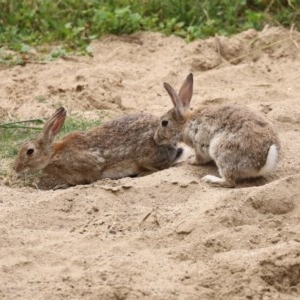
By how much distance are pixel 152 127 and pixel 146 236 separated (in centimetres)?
225

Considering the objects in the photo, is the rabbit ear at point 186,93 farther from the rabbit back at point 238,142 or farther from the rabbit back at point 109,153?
the rabbit back at point 238,142

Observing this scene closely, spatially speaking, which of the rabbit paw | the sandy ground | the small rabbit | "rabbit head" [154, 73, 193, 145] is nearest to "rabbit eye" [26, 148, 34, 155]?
the small rabbit

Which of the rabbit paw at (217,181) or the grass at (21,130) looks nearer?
the rabbit paw at (217,181)

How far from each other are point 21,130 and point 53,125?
2.25 feet

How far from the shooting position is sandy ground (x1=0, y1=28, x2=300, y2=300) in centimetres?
559

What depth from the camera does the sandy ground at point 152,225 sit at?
5.59m

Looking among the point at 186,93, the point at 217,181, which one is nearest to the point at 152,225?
the point at 217,181

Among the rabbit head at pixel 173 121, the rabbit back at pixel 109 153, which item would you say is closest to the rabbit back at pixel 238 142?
the rabbit head at pixel 173 121

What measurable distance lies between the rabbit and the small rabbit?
16 centimetres

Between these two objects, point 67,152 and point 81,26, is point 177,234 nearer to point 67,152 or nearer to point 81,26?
point 67,152

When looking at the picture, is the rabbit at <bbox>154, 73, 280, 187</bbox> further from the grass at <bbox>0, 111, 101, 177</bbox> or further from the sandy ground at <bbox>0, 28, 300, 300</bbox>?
the grass at <bbox>0, 111, 101, 177</bbox>

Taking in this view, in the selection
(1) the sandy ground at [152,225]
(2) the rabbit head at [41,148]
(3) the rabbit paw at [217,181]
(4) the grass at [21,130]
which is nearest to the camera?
(1) the sandy ground at [152,225]

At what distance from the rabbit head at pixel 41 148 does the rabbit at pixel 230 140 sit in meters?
0.83

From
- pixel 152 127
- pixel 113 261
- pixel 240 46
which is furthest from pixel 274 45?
pixel 113 261
